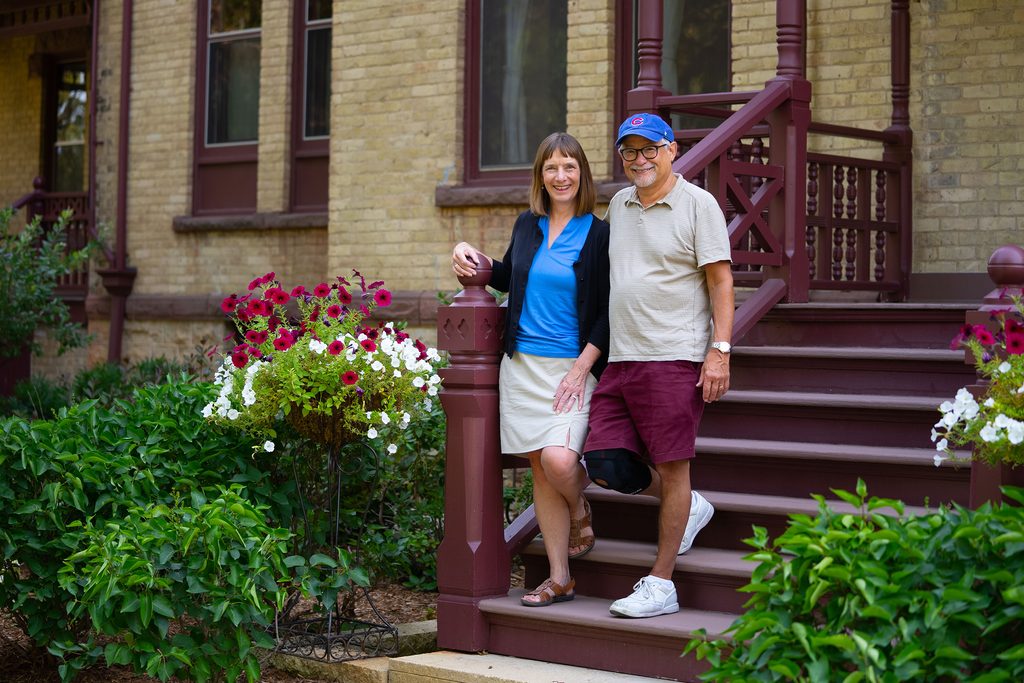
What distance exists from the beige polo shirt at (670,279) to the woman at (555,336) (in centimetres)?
19

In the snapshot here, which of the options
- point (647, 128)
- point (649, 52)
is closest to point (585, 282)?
point (647, 128)

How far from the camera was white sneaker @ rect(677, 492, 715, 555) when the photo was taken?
18.9 ft

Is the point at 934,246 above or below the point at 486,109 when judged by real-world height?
below

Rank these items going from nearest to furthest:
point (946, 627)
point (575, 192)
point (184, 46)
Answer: point (946, 627)
point (575, 192)
point (184, 46)

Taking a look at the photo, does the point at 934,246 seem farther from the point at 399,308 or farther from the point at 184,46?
the point at 184,46

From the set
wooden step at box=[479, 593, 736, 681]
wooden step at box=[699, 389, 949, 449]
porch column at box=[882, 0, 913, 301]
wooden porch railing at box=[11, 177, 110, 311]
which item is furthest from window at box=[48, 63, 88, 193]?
wooden step at box=[479, 593, 736, 681]

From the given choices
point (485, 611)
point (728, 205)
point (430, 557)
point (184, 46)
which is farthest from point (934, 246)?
point (184, 46)

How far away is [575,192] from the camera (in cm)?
564

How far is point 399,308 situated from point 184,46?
14.7ft

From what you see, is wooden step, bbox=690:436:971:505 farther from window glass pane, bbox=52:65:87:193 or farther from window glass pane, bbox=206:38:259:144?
window glass pane, bbox=52:65:87:193

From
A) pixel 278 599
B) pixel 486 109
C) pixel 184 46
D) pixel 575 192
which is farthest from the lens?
pixel 184 46

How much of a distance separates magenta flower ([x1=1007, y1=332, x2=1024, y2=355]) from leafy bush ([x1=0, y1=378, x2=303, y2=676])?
289 centimetres

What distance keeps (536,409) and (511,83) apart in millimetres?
6389

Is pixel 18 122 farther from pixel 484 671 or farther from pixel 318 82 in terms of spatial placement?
pixel 484 671
